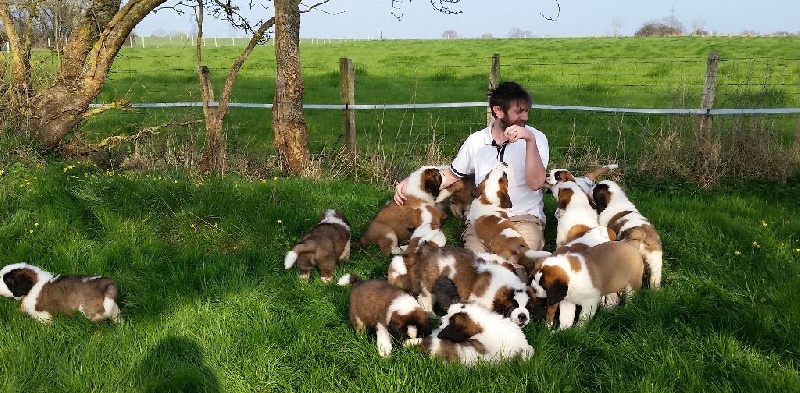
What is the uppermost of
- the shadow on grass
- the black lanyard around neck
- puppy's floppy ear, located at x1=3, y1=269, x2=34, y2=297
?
the black lanyard around neck

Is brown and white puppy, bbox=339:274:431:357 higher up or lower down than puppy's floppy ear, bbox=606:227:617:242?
lower down

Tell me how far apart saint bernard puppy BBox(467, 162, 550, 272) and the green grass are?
0.84m

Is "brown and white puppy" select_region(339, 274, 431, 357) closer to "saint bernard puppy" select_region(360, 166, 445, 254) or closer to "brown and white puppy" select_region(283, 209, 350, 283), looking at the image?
"brown and white puppy" select_region(283, 209, 350, 283)

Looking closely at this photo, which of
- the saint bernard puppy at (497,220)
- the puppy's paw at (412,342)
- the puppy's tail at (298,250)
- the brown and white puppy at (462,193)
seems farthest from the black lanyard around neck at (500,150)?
the puppy's paw at (412,342)

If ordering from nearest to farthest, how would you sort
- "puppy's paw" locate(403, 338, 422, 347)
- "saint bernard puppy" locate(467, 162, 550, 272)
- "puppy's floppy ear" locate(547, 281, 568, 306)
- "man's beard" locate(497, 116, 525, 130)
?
1. "puppy's paw" locate(403, 338, 422, 347)
2. "puppy's floppy ear" locate(547, 281, 568, 306)
3. "saint bernard puppy" locate(467, 162, 550, 272)
4. "man's beard" locate(497, 116, 525, 130)

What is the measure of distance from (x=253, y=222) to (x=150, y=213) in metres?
1.10

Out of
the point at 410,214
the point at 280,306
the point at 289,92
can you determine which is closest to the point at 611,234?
the point at 410,214

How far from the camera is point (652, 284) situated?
5016 mm

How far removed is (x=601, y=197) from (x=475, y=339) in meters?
2.47

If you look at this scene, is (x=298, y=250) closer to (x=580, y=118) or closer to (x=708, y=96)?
(x=708, y=96)

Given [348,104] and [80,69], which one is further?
[348,104]

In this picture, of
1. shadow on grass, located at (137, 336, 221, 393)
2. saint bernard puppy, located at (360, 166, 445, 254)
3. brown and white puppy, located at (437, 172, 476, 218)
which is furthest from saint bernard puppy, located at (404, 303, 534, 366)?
brown and white puppy, located at (437, 172, 476, 218)

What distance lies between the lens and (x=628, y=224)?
17.3 feet

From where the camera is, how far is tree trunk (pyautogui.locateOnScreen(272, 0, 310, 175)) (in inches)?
318
